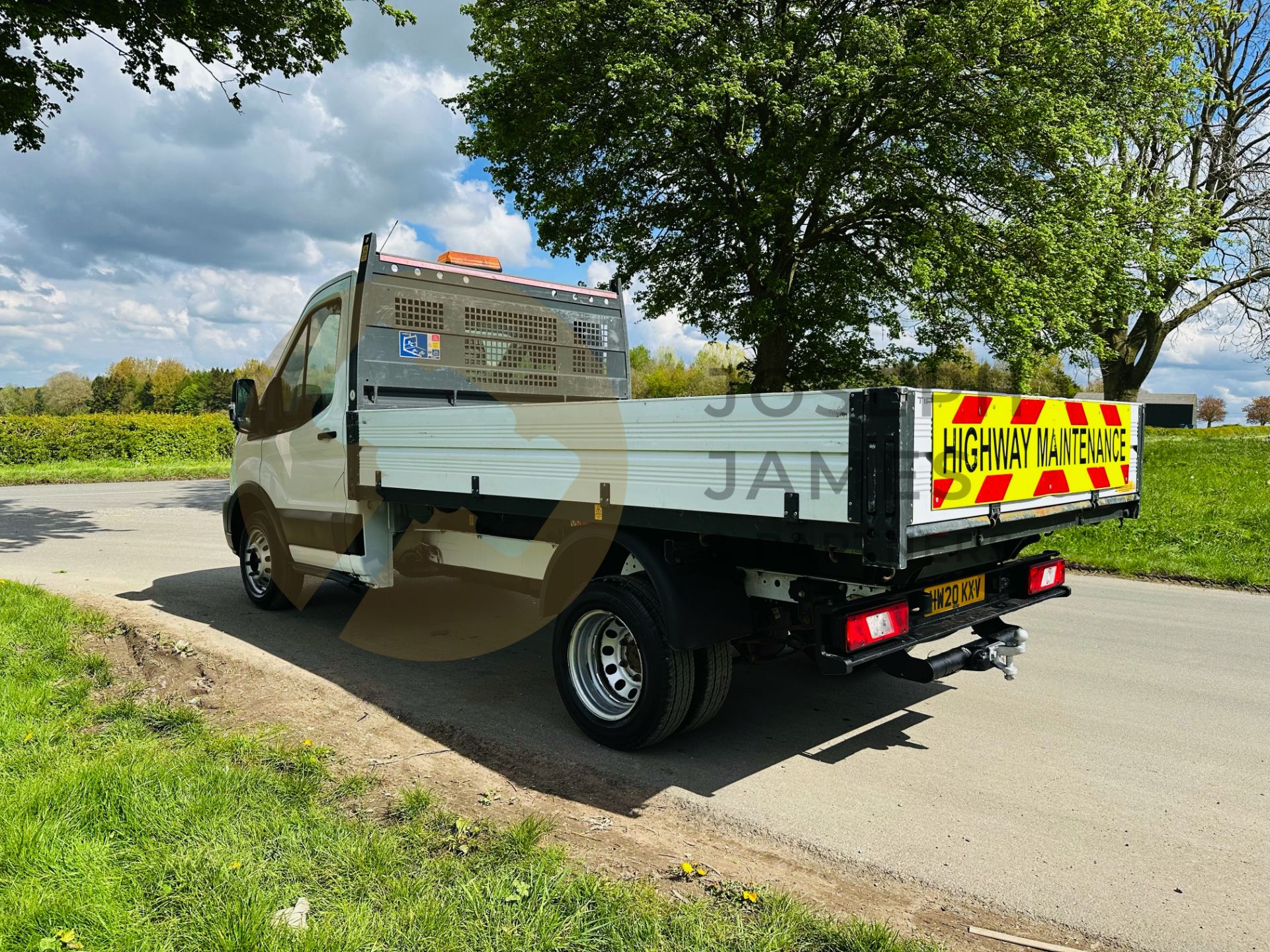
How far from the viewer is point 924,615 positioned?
12.6 ft

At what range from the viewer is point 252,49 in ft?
44.1

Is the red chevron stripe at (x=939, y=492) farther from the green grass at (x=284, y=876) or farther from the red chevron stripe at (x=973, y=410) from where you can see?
the green grass at (x=284, y=876)

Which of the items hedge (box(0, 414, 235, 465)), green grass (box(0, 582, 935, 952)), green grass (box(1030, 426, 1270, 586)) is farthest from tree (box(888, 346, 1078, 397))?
hedge (box(0, 414, 235, 465))

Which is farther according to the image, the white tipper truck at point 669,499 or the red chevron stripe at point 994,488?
the red chevron stripe at point 994,488

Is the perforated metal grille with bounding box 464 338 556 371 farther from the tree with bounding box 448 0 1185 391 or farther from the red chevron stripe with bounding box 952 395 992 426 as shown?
the tree with bounding box 448 0 1185 391

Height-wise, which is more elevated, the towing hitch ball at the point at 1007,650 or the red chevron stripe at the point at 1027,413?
the red chevron stripe at the point at 1027,413

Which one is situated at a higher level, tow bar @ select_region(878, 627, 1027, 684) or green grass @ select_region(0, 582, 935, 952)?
tow bar @ select_region(878, 627, 1027, 684)

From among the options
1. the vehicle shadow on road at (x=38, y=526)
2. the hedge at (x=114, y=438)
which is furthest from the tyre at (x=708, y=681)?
the hedge at (x=114, y=438)

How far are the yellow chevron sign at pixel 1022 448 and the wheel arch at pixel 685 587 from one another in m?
1.06

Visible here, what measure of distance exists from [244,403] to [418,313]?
2.14m

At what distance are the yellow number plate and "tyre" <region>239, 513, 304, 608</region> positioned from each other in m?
4.92

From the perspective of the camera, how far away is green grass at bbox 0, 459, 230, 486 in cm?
2256

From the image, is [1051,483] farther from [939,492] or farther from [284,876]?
[284,876]

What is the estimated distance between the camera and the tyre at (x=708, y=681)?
12.9 feet
